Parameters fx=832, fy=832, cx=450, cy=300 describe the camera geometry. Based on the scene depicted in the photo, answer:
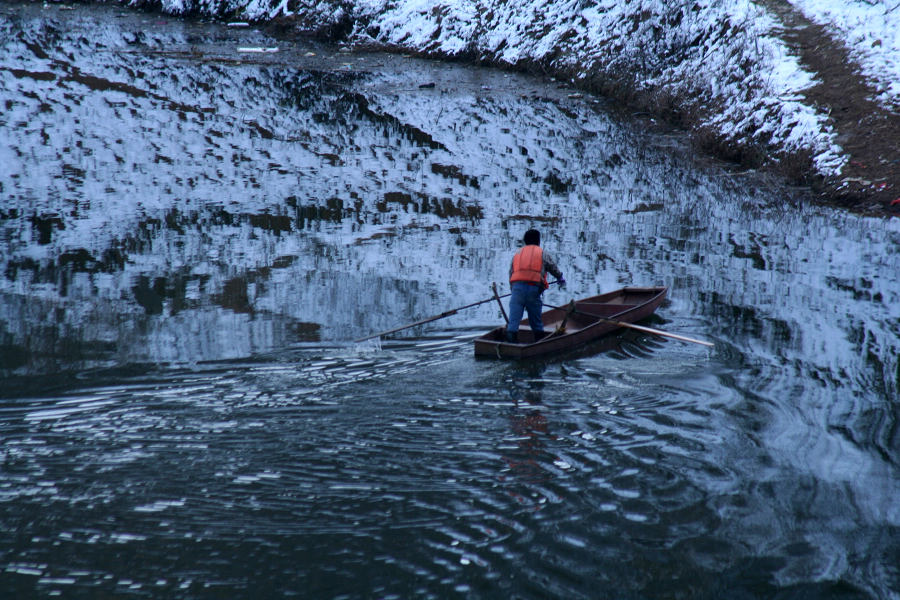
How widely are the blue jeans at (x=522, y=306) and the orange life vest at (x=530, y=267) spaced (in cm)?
9

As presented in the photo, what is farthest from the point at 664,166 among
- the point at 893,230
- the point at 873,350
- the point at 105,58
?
the point at 105,58

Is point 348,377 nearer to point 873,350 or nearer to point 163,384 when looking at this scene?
point 163,384

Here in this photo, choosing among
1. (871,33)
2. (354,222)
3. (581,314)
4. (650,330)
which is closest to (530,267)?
(581,314)

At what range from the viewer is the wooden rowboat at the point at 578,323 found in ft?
36.0

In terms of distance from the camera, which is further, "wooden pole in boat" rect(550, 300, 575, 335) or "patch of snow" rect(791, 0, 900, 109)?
"patch of snow" rect(791, 0, 900, 109)

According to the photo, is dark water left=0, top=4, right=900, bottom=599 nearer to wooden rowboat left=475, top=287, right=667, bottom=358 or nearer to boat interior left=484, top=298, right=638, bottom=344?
wooden rowboat left=475, top=287, right=667, bottom=358

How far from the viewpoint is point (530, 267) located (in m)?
11.6

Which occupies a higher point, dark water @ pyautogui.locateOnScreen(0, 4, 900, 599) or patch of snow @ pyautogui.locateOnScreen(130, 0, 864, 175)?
patch of snow @ pyautogui.locateOnScreen(130, 0, 864, 175)

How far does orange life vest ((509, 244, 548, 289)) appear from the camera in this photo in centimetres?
1162

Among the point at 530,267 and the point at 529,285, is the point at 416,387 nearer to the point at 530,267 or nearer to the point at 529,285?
the point at 529,285

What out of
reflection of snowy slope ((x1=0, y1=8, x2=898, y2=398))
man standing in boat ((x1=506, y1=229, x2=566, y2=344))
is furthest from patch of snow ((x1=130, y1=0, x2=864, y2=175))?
man standing in boat ((x1=506, y1=229, x2=566, y2=344))

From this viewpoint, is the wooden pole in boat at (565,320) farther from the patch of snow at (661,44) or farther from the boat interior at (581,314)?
the patch of snow at (661,44)

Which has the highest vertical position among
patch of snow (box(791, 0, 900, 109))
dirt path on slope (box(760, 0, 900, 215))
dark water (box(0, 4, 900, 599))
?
patch of snow (box(791, 0, 900, 109))

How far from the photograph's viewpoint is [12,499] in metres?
7.19
